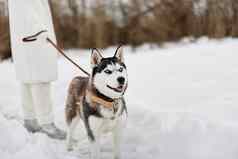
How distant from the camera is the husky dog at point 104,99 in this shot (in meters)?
3.56

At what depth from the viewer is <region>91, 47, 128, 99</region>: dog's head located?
353 centimetres

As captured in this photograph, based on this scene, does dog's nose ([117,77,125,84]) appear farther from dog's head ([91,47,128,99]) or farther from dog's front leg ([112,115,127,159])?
dog's front leg ([112,115,127,159])

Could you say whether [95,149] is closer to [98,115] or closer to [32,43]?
[98,115]

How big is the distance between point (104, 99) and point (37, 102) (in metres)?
A: 1.26

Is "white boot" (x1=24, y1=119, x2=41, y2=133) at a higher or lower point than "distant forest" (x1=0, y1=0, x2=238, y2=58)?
lower

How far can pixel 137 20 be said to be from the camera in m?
12.8

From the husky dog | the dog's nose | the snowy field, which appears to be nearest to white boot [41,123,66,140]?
the snowy field

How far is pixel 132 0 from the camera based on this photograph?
12.9 m

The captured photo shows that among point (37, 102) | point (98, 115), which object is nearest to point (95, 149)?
point (98, 115)

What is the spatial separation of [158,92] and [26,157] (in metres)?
2.57

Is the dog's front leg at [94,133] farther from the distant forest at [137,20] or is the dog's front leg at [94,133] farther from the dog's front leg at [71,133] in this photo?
the distant forest at [137,20]

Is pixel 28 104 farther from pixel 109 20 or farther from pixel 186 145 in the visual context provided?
pixel 109 20

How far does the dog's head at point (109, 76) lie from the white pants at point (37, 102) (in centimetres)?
116

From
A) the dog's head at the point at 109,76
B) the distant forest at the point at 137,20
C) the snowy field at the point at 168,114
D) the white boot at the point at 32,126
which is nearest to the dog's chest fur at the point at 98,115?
the dog's head at the point at 109,76
